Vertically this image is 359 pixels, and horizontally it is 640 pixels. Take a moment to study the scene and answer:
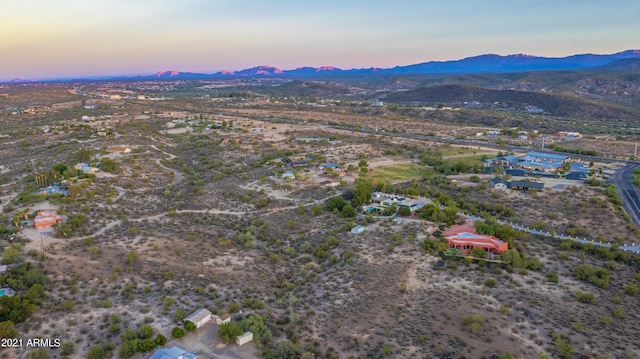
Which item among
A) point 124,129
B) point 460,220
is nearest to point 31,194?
point 460,220

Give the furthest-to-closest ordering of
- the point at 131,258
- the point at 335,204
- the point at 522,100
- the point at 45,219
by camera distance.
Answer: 1. the point at 522,100
2. the point at 335,204
3. the point at 45,219
4. the point at 131,258

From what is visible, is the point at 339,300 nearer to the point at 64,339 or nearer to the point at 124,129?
the point at 64,339

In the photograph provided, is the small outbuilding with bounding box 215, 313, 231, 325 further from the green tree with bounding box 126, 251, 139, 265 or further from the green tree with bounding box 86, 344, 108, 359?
the green tree with bounding box 126, 251, 139, 265

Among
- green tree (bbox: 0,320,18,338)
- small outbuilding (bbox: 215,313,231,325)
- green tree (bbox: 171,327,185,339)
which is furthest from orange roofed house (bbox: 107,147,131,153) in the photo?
green tree (bbox: 171,327,185,339)

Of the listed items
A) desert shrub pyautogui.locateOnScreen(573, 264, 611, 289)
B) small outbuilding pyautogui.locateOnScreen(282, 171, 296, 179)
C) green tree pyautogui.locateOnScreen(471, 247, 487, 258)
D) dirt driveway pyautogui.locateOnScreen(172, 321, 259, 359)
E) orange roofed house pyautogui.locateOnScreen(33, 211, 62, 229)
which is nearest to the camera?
dirt driveway pyautogui.locateOnScreen(172, 321, 259, 359)

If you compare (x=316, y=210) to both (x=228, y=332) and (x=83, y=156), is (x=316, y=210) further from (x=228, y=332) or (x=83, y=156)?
(x=83, y=156)

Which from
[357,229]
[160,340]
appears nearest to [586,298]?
[357,229]

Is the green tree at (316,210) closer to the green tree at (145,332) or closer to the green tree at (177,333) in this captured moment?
the green tree at (177,333)
